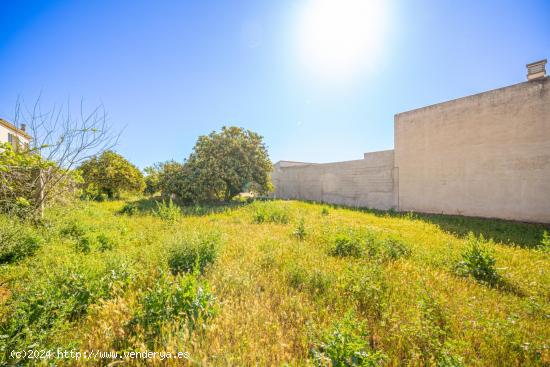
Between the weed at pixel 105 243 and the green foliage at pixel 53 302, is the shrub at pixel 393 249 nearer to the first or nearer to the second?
the green foliage at pixel 53 302

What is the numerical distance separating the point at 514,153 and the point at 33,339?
14.6 metres

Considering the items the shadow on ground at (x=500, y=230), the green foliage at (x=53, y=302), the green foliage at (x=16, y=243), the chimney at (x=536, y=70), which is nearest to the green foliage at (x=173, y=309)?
the green foliage at (x=53, y=302)

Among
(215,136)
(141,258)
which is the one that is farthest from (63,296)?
(215,136)

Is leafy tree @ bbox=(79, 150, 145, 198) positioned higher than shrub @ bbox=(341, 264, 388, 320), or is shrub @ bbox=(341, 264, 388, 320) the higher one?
leafy tree @ bbox=(79, 150, 145, 198)

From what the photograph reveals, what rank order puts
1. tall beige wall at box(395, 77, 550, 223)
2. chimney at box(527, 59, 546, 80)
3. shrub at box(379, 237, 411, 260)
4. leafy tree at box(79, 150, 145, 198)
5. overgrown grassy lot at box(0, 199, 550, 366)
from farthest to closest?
1. leafy tree at box(79, 150, 145, 198)
2. chimney at box(527, 59, 546, 80)
3. tall beige wall at box(395, 77, 550, 223)
4. shrub at box(379, 237, 411, 260)
5. overgrown grassy lot at box(0, 199, 550, 366)

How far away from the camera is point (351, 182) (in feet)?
49.8

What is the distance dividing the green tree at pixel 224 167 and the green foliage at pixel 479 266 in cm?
1133

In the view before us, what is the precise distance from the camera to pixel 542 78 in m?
8.38

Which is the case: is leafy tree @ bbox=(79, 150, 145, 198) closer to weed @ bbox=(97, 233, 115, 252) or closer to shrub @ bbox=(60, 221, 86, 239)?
shrub @ bbox=(60, 221, 86, 239)

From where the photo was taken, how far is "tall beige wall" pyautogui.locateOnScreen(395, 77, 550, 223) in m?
8.49

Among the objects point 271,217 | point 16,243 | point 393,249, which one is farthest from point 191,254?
point 271,217

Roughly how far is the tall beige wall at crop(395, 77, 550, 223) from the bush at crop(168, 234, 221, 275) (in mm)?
12100

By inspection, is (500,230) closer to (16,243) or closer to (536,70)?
(536,70)

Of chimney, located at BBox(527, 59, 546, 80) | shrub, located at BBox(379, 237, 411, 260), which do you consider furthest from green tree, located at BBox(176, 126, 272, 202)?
chimney, located at BBox(527, 59, 546, 80)
